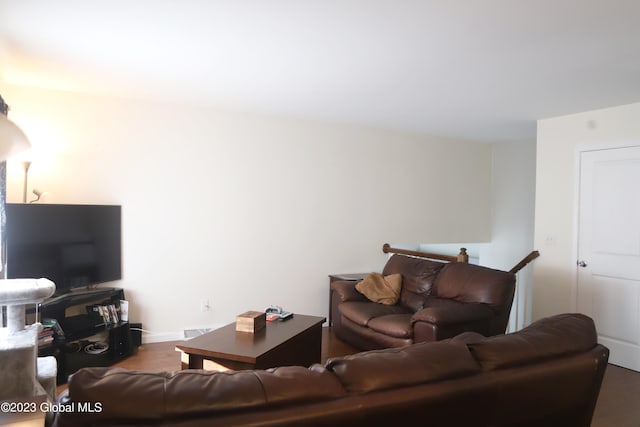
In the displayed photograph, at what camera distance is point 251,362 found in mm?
2549

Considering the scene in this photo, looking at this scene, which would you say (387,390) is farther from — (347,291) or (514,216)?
(514,216)

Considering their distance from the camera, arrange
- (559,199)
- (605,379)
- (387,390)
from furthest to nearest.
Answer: (559,199)
(605,379)
(387,390)

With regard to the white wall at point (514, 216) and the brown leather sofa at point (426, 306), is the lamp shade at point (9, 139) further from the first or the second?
the white wall at point (514, 216)

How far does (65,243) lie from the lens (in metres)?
3.68

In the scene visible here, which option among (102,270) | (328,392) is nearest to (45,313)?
(102,270)

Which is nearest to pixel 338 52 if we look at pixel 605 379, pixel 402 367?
pixel 402 367

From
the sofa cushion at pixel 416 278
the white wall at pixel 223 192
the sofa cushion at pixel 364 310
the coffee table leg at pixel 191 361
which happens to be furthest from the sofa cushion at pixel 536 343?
the white wall at pixel 223 192

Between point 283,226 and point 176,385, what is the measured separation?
380 cm

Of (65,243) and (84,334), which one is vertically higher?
(65,243)

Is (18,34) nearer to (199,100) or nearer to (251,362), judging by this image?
(199,100)

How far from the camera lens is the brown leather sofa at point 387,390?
1.05 meters

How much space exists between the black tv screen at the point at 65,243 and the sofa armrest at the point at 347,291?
2.22m

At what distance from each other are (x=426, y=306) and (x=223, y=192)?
242cm

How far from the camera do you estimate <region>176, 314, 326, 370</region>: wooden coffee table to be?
2635 mm
